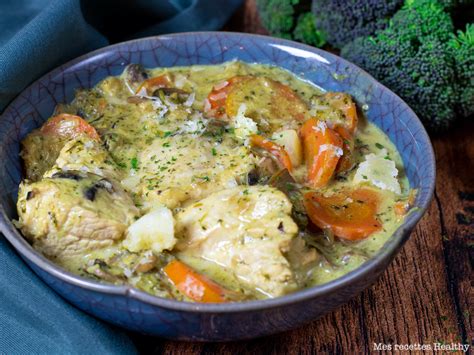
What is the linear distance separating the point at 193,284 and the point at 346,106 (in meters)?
1.72

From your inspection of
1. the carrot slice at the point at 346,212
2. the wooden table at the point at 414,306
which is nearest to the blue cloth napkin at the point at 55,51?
the wooden table at the point at 414,306

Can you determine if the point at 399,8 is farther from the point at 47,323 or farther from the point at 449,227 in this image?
the point at 47,323

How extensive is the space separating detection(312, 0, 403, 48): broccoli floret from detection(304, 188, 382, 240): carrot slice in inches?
73.5

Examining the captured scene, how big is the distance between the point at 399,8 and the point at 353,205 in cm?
212

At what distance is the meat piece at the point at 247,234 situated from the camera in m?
3.13

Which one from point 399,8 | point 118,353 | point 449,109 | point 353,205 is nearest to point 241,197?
point 353,205

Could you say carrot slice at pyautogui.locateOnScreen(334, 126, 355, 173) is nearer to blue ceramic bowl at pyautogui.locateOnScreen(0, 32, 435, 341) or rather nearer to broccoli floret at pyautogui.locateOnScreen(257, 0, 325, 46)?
blue ceramic bowl at pyautogui.locateOnScreen(0, 32, 435, 341)

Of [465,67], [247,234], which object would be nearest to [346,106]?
[465,67]

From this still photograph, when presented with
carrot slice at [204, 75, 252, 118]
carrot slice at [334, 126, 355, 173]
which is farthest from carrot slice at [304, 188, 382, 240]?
carrot slice at [204, 75, 252, 118]

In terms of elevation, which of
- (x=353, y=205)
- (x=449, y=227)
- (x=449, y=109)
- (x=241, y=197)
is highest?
(x=241, y=197)

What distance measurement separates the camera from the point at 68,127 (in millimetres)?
4113

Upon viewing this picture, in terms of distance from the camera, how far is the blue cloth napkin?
326 centimetres

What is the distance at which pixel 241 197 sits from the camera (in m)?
3.36

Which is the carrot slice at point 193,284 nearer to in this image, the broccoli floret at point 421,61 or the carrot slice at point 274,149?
the carrot slice at point 274,149
